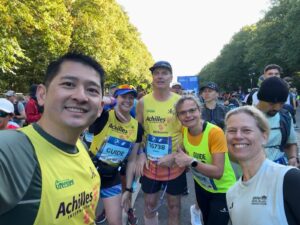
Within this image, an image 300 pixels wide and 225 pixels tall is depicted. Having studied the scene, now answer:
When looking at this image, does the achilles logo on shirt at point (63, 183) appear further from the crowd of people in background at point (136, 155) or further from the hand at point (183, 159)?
the hand at point (183, 159)

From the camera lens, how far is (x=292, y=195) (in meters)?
1.74

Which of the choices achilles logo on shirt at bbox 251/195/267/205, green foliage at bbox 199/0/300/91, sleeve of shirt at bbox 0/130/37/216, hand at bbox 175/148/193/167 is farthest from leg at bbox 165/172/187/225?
green foliage at bbox 199/0/300/91

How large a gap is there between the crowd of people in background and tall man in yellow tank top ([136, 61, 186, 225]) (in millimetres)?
12

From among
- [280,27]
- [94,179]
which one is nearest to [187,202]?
[94,179]

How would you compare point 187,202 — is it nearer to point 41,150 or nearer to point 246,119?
point 246,119

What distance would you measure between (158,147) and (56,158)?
263 cm

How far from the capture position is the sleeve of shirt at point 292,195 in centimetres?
172

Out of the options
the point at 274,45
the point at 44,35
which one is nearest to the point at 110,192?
the point at 44,35

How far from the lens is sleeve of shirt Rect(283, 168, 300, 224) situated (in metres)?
1.72

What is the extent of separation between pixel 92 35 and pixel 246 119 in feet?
89.1

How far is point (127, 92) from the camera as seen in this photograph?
4.19 m

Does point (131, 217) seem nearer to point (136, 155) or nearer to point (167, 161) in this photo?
point (136, 155)

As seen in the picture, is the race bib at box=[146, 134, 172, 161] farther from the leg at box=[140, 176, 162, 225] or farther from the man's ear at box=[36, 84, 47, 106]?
the man's ear at box=[36, 84, 47, 106]

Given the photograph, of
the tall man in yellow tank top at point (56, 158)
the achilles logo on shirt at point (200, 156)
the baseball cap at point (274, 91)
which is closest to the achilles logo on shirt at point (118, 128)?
the achilles logo on shirt at point (200, 156)
